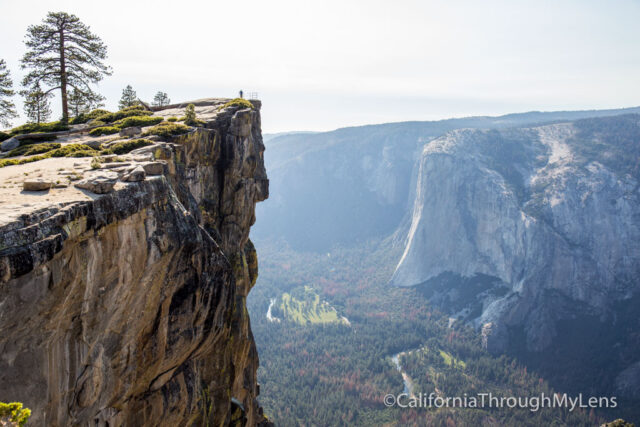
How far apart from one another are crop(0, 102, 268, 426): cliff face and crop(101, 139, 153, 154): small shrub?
150cm

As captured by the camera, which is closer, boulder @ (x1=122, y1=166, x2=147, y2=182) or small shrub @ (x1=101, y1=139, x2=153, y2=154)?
boulder @ (x1=122, y1=166, x2=147, y2=182)

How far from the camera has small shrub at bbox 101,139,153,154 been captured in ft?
62.5

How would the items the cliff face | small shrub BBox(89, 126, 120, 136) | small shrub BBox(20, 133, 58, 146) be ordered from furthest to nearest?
small shrub BBox(20, 133, 58, 146) < small shrub BBox(89, 126, 120, 136) < the cliff face

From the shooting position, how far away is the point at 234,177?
1152 inches

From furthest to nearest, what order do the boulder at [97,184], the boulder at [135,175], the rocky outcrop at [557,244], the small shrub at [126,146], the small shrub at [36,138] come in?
the rocky outcrop at [557,244] → the small shrub at [36,138] → the small shrub at [126,146] → the boulder at [135,175] → the boulder at [97,184]

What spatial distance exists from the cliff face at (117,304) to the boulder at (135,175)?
0.31 meters

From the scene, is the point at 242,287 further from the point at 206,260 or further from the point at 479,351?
the point at 479,351

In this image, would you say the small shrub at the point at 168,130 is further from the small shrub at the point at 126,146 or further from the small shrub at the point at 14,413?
the small shrub at the point at 14,413

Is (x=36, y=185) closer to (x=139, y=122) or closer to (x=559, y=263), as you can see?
(x=139, y=122)

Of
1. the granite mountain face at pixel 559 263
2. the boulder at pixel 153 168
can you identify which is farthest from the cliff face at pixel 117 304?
the granite mountain face at pixel 559 263

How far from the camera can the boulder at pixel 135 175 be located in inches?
527

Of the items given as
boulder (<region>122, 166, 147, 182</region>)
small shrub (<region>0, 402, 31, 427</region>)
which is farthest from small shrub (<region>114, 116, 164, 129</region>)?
small shrub (<region>0, 402, 31, 427</region>)

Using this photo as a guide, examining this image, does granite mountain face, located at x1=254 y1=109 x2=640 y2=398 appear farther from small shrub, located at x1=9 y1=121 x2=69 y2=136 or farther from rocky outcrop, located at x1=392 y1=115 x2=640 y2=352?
small shrub, located at x1=9 y1=121 x2=69 y2=136

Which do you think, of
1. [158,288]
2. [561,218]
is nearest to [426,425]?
[158,288]
